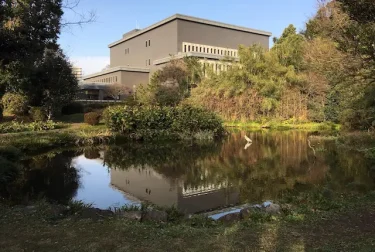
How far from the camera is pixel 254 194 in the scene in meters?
6.65

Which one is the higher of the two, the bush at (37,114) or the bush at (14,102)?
the bush at (14,102)

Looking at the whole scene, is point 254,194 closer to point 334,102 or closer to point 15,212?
point 15,212

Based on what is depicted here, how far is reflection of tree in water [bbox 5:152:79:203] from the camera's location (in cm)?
643

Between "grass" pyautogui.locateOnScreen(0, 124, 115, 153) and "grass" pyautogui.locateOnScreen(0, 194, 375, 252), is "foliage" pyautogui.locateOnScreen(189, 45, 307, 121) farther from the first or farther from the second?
"grass" pyautogui.locateOnScreen(0, 194, 375, 252)

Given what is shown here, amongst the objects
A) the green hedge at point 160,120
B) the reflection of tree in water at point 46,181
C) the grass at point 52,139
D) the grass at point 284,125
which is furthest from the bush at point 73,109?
the reflection of tree in water at point 46,181

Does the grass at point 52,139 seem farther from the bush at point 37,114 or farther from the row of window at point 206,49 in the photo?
the row of window at point 206,49

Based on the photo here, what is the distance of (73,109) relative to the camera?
24.6 m

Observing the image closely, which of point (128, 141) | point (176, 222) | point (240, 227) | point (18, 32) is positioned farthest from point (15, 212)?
point (128, 141)

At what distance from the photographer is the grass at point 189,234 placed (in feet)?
10.3

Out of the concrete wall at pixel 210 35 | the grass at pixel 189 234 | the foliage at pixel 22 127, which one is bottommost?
the grass at pixel 189 234

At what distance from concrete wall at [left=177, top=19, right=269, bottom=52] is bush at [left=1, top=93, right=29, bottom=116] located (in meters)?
21.9

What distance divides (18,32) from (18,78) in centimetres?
677

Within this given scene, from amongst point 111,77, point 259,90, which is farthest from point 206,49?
point 259,90

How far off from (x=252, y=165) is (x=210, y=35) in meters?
32.4
